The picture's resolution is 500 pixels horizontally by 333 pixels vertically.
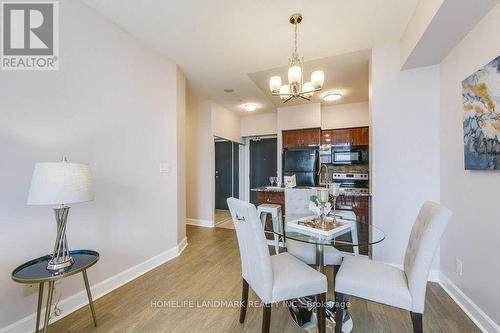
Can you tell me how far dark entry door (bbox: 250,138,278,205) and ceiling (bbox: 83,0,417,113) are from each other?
2.69 m

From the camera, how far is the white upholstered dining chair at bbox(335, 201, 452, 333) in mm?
1231

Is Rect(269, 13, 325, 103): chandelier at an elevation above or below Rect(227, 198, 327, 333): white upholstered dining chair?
above

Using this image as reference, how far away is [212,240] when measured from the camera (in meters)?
3.62

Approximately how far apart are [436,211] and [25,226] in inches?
109

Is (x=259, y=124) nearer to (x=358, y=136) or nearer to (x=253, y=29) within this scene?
(x=358, y=136)

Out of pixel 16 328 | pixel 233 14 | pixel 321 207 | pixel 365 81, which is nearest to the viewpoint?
pixel 16 328

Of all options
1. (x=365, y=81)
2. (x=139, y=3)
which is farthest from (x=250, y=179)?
(x=139, y=3)

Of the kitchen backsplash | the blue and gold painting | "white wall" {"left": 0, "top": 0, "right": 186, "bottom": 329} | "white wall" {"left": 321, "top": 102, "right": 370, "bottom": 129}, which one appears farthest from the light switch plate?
"white wall" {"left": 321, "top": 102, "right": 370, "bottom": 129}

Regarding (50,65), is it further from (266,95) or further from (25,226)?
(266,95)

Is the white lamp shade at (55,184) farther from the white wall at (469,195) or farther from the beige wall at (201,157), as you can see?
the beige wall at (201,157)

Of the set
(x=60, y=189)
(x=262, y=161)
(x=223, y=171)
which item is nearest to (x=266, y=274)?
(x=60, y=189)

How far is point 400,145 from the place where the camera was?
2.42 m

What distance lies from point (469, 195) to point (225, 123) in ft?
13.7

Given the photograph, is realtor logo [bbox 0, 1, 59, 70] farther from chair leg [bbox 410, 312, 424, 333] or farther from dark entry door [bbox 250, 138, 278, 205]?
dark entry door [bbox 250, 138, 278, 205]
